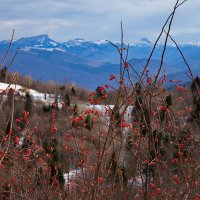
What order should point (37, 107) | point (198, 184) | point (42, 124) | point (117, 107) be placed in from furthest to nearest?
point (37, 107)
point (42, 124)
point (198, 184)
point (117, 107)

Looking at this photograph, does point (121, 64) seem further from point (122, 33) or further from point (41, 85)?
point (41, 85)

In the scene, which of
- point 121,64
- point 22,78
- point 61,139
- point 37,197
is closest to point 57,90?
point 22,78

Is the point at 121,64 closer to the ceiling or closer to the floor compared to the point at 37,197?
closer to the ceiling

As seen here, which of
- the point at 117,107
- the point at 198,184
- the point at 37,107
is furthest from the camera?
the point at 37,107

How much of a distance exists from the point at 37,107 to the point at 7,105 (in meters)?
2.06

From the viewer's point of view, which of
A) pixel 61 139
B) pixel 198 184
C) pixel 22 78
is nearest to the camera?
pixel 198 184

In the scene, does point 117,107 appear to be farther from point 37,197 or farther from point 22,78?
point 22,78

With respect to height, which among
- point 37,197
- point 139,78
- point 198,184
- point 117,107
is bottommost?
point 37,197

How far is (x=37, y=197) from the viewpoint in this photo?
368 cm

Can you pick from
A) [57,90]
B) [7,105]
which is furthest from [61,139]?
[57,90]

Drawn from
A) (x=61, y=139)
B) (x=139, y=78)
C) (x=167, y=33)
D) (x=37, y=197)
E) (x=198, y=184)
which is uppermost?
(x=167, y=33)

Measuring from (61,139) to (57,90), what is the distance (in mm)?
11739

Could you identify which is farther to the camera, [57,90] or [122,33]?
[57,90]

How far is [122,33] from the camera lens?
1.54 m
